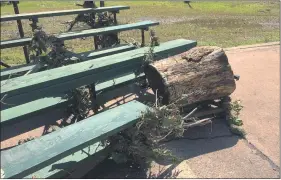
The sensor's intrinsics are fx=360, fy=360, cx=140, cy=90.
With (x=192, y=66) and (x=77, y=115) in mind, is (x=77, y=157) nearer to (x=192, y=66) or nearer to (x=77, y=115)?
(x=77, y=115)

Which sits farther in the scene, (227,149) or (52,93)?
(227,149)

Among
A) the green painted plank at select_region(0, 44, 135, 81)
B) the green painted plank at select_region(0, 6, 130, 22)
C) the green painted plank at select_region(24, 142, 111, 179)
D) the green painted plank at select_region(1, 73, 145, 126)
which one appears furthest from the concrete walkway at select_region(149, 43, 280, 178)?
the green painted plank at select_region(0, 6, 130, 22)

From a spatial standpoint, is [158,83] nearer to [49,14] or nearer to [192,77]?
[192,77]

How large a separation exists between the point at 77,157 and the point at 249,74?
4.15 m

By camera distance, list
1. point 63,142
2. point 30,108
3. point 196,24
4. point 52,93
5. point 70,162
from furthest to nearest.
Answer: point 196,24, point 30,108, point 52,93, point 70,162, point 63,142

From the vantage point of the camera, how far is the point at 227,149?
4000mm

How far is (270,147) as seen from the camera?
4.06m

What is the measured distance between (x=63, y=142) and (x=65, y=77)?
813 mm

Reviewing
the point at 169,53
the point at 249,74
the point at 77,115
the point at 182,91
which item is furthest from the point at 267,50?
the point at 77,115

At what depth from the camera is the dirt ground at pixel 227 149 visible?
3.55 metres

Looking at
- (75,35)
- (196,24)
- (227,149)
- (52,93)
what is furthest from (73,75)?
(196,24)

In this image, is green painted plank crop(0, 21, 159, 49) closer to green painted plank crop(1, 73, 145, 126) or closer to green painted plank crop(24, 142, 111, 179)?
green painted plank crop(1, 73, 145, 126)

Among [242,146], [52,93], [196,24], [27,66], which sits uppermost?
[52,93]

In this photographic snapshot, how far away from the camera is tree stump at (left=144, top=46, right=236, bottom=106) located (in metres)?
3.98
